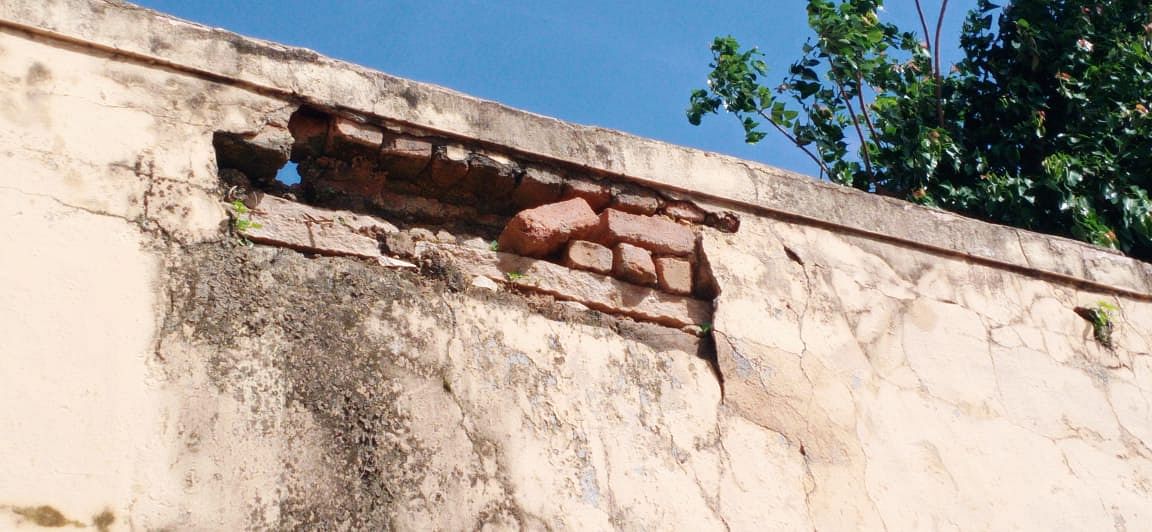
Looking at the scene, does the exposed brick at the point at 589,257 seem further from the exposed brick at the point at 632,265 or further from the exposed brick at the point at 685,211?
the exposed brick at the point at 685,211

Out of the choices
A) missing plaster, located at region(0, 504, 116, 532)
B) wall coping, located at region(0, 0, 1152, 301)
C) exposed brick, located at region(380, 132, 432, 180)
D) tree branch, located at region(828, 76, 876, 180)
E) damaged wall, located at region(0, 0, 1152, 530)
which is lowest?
missing plaster, located at region(0, 504, 116, 532)

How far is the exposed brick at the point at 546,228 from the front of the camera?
10.2 ft

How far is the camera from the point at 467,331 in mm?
2906

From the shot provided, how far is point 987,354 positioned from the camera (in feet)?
11.7

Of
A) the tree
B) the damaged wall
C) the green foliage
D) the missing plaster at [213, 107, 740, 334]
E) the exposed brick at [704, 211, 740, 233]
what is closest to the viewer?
the damaged wall

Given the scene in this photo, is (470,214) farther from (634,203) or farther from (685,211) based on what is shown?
(685,211)

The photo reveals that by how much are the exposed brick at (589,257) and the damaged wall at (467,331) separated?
0.4 inches

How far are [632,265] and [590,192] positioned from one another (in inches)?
8.6

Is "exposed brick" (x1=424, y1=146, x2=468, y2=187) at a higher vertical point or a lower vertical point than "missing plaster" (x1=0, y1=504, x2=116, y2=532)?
higher

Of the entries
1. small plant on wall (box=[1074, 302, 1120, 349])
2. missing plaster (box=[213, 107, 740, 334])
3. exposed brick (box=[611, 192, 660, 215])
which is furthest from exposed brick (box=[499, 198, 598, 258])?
small plant on wall (box=[1074, 302, 1120, 349])

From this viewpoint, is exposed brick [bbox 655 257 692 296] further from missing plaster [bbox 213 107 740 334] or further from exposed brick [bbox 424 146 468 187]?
exposed brick [bbox 424 146 468 187]

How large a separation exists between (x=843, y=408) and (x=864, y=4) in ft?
12.1

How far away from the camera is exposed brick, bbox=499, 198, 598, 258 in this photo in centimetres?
312

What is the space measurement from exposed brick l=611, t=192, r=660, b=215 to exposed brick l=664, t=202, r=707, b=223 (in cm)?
4
